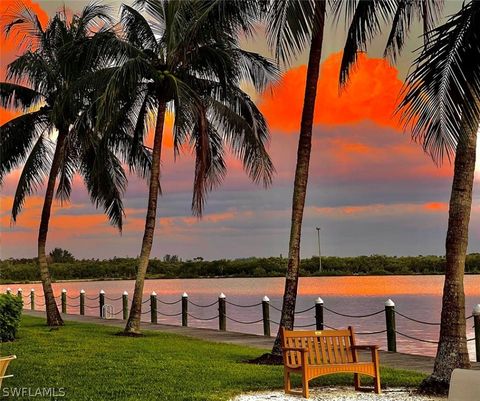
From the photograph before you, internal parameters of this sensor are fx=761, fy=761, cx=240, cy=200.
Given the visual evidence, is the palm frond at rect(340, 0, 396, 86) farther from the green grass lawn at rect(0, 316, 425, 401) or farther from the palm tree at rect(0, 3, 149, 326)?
the palm tree at rect(0, 3, 149, 326)

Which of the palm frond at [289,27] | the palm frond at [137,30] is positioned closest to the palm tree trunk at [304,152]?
the palm frond at [289,27]

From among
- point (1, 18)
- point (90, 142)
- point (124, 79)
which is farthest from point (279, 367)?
point (1, 18)

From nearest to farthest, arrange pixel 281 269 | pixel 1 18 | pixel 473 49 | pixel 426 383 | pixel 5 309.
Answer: pixel 473 49 → pixel 426 383 → pixel 5 309 → pixel 1 18 → pixel 281 269

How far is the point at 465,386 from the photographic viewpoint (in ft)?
25.1

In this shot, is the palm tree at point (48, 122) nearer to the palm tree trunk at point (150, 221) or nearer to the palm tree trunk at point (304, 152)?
the palm tree trunk at point (150, 221)

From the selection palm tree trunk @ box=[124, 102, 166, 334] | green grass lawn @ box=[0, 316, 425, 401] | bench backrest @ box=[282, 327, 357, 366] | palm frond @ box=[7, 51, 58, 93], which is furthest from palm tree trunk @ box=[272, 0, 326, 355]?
palm frond @ box=[7, 51, 58, 93]

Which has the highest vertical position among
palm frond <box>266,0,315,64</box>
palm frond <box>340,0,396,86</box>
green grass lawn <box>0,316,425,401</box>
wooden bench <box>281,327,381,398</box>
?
palm frond <box>340,0,396,86</box>

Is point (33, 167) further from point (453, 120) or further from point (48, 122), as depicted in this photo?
point (453, 120)

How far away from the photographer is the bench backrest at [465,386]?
7.59 metres

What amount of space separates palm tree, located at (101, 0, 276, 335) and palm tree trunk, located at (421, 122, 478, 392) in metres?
8.18

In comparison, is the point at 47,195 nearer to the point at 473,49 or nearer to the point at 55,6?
the point at 55,6

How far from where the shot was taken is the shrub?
708 inches

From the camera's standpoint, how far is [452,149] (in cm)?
1005

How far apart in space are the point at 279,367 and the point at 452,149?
5.53m
